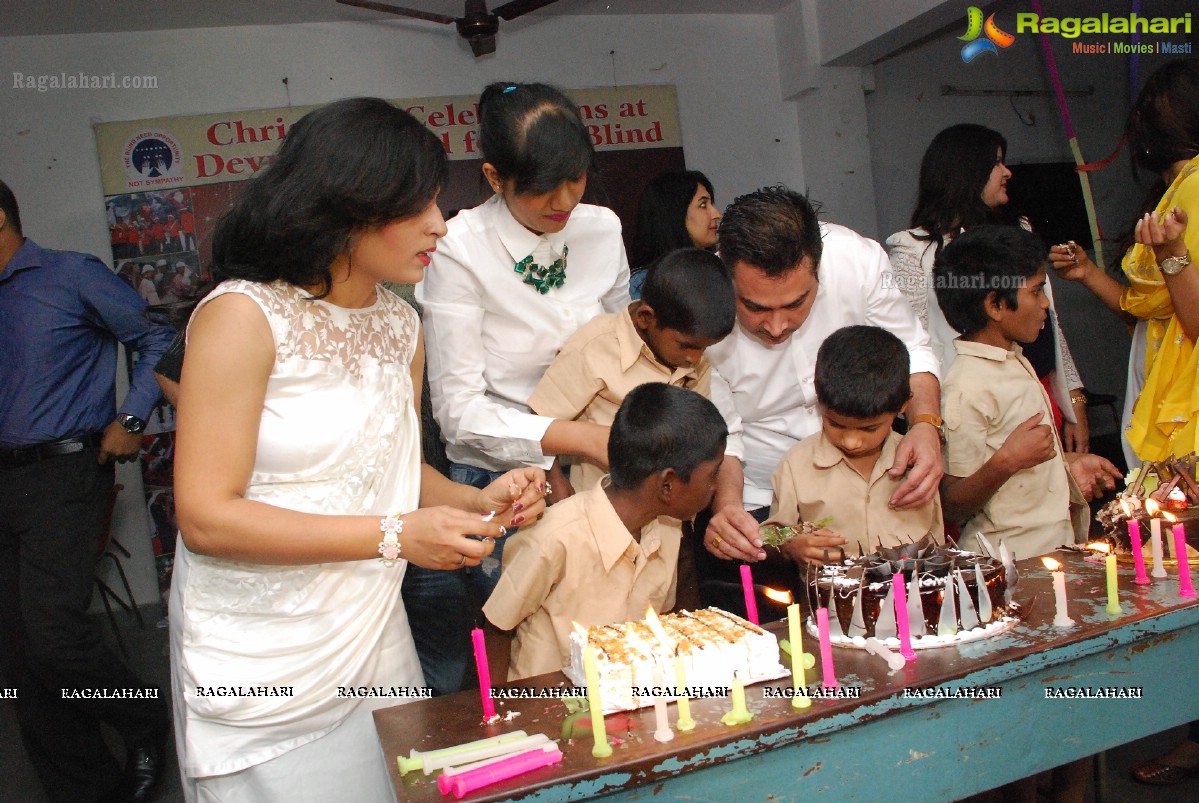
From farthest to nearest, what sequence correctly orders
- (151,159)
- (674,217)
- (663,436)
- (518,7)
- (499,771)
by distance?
(151,159)
(518,7)
(674,217)
(663,436)
(499,771)

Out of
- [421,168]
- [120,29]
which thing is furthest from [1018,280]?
[120,29]

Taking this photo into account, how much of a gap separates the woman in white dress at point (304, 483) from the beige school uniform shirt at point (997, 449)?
4.74ft

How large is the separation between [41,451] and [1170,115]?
149 inches

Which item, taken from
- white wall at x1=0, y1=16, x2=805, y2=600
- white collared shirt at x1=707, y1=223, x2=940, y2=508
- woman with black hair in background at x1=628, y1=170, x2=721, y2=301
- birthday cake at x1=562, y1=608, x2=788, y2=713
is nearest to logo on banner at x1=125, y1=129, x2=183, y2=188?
white wall at x1=0, y1=16, x2=805, y2=600

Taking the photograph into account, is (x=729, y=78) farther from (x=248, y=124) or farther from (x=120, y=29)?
(x=120, y=29)

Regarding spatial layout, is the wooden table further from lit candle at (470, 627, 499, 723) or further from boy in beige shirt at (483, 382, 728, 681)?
boy in beige shirt at (483, 382, 728, 681)

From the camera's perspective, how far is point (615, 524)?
2.18 meters

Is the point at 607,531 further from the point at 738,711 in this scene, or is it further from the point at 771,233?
the point at 771,233

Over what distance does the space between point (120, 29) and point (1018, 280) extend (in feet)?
15.7

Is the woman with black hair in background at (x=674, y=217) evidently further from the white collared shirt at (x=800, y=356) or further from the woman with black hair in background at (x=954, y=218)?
the white collared shirt at (x=800, y=356)

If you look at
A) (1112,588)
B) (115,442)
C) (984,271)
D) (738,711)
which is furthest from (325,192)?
(115,442)

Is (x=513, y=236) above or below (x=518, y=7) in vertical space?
below

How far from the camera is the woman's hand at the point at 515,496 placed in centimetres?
193

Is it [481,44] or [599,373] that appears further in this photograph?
[481,44]
